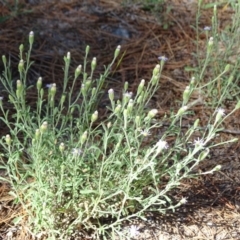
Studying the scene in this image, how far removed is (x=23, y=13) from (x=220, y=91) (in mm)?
1282

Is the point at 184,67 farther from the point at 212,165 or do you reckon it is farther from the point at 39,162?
the point at 39,162

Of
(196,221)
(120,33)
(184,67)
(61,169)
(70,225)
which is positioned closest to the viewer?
(61,169)

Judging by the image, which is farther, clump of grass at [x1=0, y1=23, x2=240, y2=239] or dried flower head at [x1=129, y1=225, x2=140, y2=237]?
dried flower head at [x1=129, y1=225, x2=140, y2=237]

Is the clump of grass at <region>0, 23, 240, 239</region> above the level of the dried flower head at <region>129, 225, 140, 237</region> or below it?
above

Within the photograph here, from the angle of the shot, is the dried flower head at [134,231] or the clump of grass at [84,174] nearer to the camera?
the clump of grass at [84,174]

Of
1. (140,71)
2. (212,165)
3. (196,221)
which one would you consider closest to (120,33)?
(140,71)

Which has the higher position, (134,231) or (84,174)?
(84,174)

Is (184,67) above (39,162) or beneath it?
beneath

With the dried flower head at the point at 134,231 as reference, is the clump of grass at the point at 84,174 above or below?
above

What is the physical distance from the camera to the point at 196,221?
2.48 meters

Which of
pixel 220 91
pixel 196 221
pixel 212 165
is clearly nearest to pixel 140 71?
pixel 220 91

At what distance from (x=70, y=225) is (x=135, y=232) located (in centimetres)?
25

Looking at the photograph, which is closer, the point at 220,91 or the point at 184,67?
the point at 220,91

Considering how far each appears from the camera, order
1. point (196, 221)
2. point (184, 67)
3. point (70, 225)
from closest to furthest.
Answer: point (70, 225), point (196, 221), point (184, 67)
